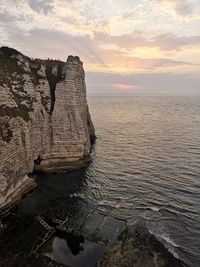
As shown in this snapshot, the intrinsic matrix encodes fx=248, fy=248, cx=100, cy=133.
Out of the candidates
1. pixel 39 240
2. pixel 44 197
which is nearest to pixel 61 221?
pixel 39 240

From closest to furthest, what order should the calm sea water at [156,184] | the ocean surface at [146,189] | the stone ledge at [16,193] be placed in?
the calm sea water at [156,184]
the ocean surface at [146,189]
the stone ledge at [16,193]

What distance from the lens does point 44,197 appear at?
32.5 meters

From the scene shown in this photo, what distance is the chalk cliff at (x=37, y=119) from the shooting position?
30734 mm

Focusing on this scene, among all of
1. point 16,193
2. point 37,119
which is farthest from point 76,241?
point 37,119

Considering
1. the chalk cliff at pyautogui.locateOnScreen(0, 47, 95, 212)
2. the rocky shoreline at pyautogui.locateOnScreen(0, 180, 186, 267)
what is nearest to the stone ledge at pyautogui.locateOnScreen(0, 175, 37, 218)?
the chalk cliff at pyautogui.locateOnScreen(0, 47, 95, 212)

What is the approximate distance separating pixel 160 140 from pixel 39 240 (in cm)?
4592

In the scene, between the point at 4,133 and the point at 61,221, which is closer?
the point at 61,221

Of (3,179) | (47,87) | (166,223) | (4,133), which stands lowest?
(166,223)

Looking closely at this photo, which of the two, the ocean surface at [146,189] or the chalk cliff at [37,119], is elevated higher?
the chalk cliff at [37,119]

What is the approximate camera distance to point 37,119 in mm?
38688

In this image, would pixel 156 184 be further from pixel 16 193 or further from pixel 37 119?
pixel 37 119

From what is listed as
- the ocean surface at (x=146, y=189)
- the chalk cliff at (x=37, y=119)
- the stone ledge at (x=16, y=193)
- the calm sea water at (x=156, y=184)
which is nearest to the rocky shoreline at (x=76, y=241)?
the stone ledge at (x=16, y=193)

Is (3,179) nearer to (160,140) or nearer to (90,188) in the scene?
(90,188)

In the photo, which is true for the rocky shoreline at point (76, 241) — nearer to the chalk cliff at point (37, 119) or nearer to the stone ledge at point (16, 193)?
the stone ledge at point (16, 193)
